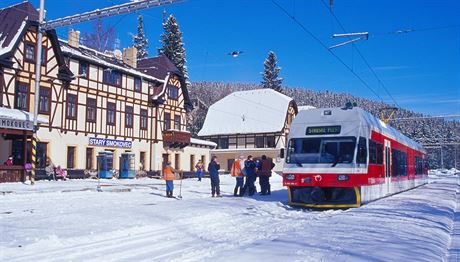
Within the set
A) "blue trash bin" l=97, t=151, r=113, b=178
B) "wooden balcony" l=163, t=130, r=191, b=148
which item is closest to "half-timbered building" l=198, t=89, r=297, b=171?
"wooden balcony" l=163, t=130, r=191, b=148

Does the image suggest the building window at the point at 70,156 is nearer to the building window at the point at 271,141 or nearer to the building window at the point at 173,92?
the building window at the point at 173,92

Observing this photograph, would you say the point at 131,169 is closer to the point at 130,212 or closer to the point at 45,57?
the point at 45,57

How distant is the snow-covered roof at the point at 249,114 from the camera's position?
187 feet

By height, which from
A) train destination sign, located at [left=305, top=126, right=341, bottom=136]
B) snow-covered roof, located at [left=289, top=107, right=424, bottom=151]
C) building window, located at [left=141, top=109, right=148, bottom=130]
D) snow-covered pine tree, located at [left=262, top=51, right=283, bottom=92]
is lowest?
train destination sign, located at [left=305, top=126, right=341, bottom=136]

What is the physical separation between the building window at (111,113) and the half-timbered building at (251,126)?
74.3 feet

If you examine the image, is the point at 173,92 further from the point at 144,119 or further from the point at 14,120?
the point at 14,120

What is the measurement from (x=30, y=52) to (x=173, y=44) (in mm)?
31300

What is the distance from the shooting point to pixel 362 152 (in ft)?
50.7

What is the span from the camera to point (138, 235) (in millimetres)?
9555

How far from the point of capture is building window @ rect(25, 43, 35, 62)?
1144 inches

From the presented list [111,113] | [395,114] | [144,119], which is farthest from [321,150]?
[395,114]

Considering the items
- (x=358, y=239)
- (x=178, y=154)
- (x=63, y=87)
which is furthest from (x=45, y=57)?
(x=358, y=239)

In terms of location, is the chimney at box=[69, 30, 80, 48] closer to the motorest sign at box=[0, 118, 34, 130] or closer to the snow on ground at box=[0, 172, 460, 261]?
the motorest sign at box=[0, 118, 34, 130]

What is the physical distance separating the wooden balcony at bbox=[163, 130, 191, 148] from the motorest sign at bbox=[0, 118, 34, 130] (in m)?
17.4
